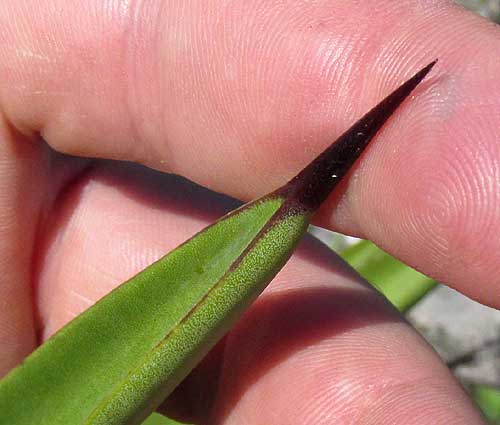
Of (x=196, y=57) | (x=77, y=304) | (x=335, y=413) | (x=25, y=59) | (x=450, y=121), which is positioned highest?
(x=450, y=121)

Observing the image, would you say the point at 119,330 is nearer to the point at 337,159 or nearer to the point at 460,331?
the point at 337,159

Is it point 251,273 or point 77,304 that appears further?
point 77,304

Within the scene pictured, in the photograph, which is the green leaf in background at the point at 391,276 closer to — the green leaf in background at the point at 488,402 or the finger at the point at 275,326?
the finger at the point at 275,326

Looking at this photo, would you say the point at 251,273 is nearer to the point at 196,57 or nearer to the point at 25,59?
the point at 196,57

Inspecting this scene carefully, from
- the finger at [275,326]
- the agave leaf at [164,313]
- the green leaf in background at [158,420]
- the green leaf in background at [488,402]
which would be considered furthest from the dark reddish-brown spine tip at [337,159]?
the green leaf in background at [488,402]

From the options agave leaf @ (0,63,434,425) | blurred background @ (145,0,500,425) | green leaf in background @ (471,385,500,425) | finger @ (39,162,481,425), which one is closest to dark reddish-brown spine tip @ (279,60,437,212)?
agave leaf @ (0,63,434,425)

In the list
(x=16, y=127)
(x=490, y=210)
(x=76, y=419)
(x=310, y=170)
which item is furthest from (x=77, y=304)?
(x=490, y=210)

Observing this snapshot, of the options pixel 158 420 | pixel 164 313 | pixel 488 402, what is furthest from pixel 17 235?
pixel 488 402
